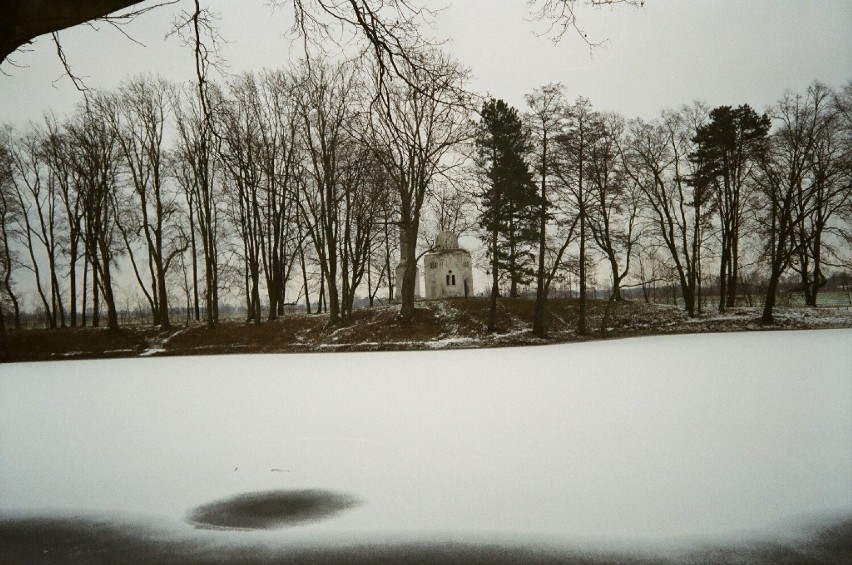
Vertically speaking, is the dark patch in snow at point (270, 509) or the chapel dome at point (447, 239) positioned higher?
the chapel dome at point (447, 239)

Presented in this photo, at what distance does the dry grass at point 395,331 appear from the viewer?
2394 centimetres

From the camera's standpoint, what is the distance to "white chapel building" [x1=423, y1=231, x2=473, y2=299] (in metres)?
39.7

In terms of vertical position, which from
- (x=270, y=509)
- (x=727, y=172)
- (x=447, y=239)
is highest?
(x=727, y=172)

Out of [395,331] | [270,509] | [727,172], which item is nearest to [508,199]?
[395,331]

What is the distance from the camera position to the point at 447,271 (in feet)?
131

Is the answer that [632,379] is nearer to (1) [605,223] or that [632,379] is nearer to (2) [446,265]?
(1) [605,223]

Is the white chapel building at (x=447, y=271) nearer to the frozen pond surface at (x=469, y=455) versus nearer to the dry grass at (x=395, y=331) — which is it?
the dry grass at (x=395, y=331)

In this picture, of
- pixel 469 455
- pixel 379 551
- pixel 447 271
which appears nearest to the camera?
pixel 379 551

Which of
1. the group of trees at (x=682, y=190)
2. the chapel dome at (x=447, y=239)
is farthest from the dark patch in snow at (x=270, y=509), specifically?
the chapel dome at (x=447, y=239)

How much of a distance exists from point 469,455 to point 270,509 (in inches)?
91.5

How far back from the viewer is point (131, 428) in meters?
7.84

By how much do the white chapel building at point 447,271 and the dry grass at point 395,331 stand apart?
903 cm

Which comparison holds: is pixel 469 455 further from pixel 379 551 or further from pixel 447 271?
pixel 447 271

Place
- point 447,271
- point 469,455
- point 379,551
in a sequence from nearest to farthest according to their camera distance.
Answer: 1. point 379,551
2. point 469,455
3. point 447,271
